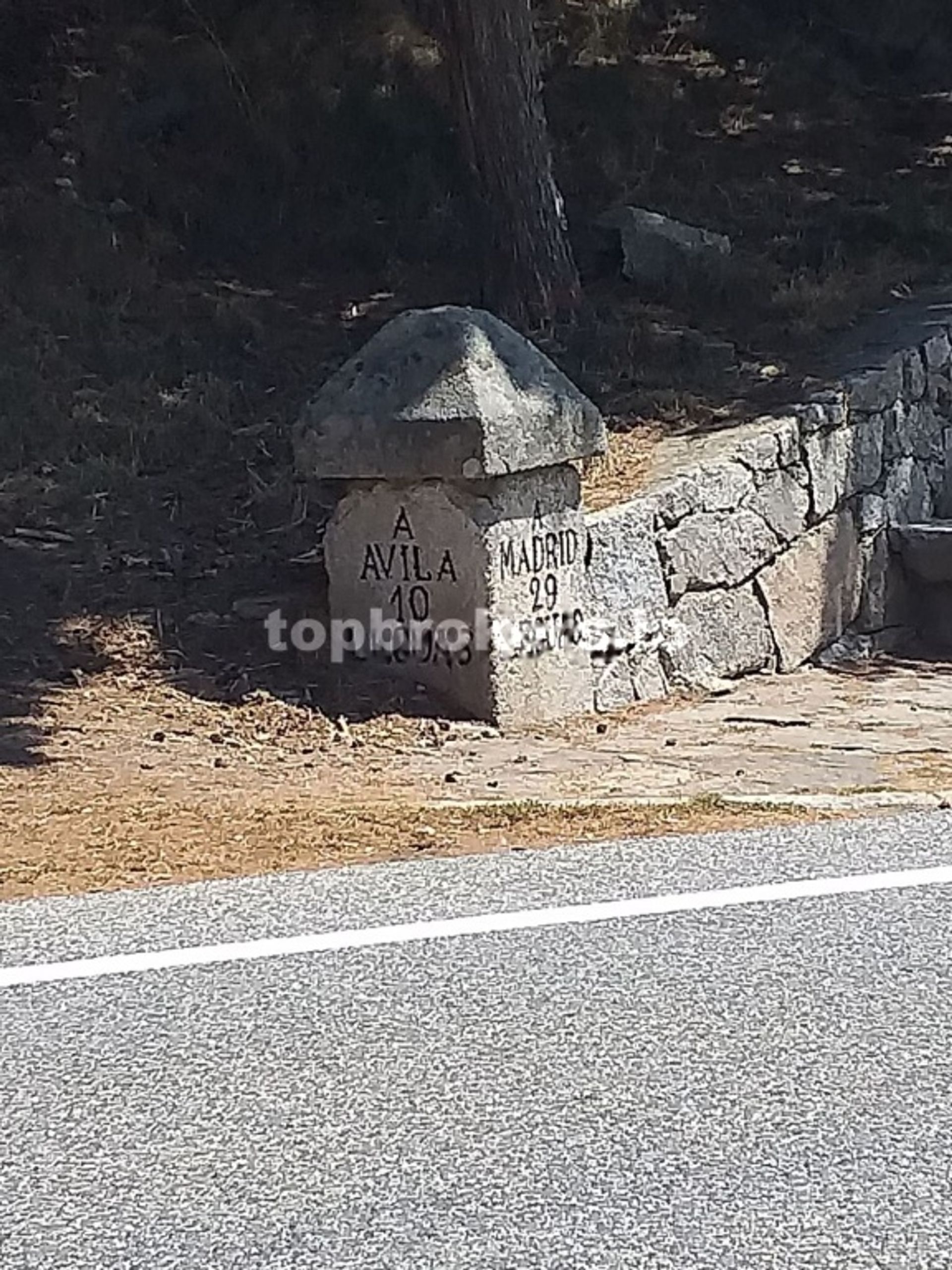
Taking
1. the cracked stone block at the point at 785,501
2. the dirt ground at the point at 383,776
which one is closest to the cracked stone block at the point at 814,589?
the cracked stone block at the point at 785,501

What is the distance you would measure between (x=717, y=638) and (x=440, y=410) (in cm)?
265

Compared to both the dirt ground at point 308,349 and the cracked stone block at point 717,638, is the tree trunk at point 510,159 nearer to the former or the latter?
the dirt ground at point 308,349

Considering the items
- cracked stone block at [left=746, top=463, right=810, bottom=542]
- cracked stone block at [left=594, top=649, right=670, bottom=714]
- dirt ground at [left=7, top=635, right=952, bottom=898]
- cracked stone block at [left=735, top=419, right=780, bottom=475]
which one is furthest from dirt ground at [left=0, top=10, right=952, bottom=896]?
cracked stone block at [left=746, top=463, right=810, bottom=542]

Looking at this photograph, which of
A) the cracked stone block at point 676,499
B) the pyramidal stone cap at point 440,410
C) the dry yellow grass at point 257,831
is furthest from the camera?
the cracked stone block at point 676,499

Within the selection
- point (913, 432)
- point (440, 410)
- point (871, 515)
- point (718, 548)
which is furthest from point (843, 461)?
point (440, 410)

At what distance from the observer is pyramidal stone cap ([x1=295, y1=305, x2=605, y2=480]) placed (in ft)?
30.3

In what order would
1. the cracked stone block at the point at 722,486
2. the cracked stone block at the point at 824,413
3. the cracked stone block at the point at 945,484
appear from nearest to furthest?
1. the cracked stone block at the point at 722,486
2. the cracked stone block at the point at 824,413
3. the cracked stone block at the point at 945,484

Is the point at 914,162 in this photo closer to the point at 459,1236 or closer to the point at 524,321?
the point at 524,321

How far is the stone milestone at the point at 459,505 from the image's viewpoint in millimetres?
9305

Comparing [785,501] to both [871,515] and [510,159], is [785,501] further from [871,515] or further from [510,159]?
[510,159]

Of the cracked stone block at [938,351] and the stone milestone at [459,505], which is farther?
the cracked stone block at [938,351]

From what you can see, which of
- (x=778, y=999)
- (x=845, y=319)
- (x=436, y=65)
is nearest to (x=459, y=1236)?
(x=778, y=999)

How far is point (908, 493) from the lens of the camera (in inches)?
542

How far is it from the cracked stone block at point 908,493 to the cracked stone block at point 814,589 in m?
0.72
